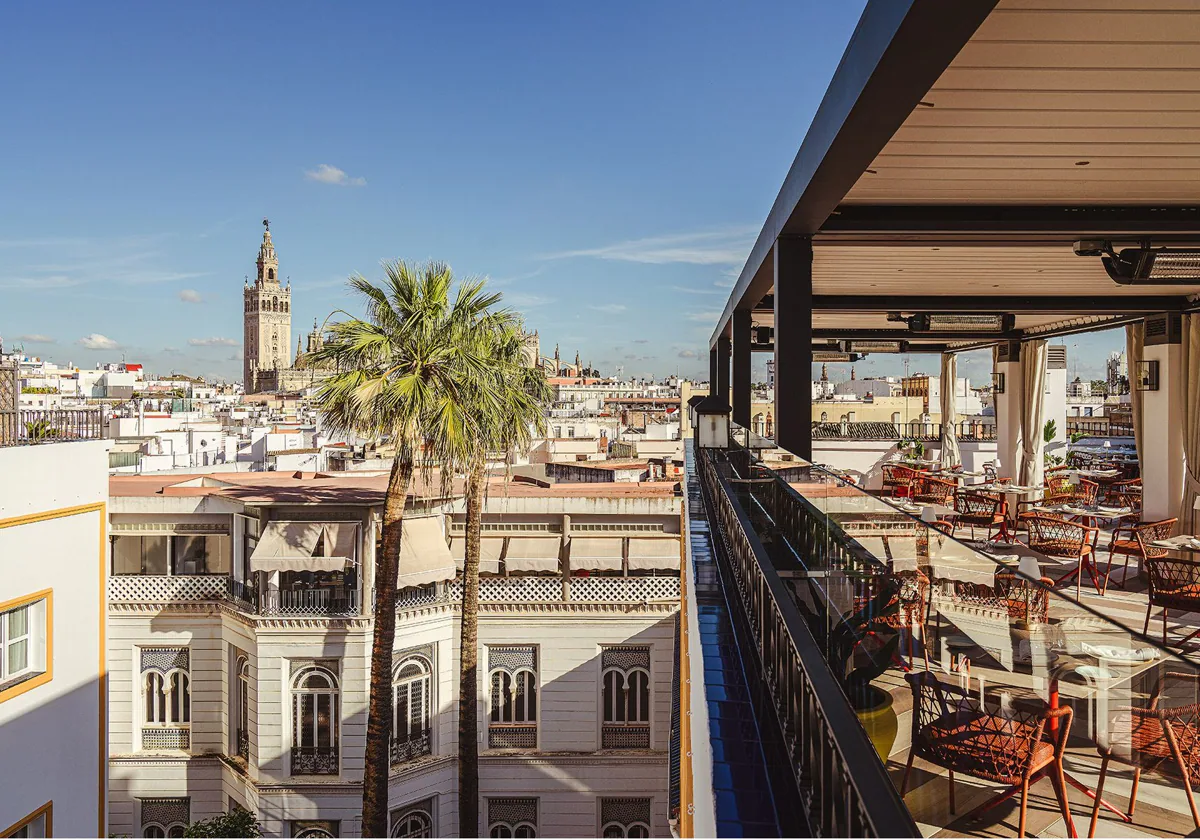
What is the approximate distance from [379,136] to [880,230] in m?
30.7

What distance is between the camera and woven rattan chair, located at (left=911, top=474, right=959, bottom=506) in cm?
921

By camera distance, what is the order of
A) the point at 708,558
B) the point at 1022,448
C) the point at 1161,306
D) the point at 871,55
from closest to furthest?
the point at 871,55, the point at 708,558, the point at 1161,306, the point at 1022,448

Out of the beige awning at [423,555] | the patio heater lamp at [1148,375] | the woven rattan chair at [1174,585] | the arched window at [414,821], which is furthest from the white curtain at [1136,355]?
the arched window at [414,821]

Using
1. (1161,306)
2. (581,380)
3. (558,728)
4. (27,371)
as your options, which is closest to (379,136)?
(558,728)

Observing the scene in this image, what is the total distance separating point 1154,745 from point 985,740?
0.62 m

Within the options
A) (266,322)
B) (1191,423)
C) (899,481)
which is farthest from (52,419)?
(266,322)

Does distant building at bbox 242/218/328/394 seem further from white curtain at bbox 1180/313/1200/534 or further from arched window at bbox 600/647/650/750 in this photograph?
white curtain at bbox 1180/313/1200/534

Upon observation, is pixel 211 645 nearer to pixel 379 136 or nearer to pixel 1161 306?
pixel 1161 306

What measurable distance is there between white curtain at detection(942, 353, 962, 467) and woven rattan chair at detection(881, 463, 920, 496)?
8.19 feet

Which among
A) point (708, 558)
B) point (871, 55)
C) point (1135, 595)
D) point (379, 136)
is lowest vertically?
point (1135, 595)

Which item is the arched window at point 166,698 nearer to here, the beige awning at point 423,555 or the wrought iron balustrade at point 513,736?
the beige awning at point 423,555

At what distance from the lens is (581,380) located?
358ft

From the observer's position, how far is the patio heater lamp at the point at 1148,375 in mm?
8898

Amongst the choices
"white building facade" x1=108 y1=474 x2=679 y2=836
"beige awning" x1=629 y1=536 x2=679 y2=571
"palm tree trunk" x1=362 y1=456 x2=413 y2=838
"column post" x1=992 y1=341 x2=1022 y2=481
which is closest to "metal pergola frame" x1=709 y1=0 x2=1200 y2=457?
"column post" x1=992 y1=341 x2=1022 y2=481
